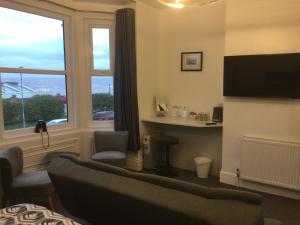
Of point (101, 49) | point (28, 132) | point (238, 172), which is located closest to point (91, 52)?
point (101, 49)

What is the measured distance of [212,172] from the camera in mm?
4211

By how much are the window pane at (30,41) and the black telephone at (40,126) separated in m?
0.79

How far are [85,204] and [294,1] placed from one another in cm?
320

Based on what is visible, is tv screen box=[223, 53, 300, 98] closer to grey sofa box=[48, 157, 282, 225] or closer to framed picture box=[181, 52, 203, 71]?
framed picture box=[181, 52, 203, 71]

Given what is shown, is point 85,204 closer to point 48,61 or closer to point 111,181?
point 111,181

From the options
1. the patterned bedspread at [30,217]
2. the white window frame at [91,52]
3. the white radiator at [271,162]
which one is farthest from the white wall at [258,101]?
the patterned bedspread at [30,217]

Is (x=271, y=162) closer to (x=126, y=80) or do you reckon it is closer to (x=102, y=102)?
(x=126, y=80)

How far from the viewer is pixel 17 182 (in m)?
2.69

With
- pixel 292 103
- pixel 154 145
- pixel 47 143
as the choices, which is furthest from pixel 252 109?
pixel 47 143

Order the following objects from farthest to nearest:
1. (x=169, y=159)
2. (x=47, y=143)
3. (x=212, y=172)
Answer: (x=169, y=159) < (x=212, y=172) < (x=47, y=143)

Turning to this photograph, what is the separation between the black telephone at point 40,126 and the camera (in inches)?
144

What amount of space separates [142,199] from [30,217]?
699mm

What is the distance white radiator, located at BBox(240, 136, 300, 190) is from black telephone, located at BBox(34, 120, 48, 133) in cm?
280

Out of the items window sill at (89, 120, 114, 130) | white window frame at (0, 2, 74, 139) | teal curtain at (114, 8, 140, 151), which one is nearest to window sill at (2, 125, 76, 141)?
white window frame at (0, 2, 74, 139)
